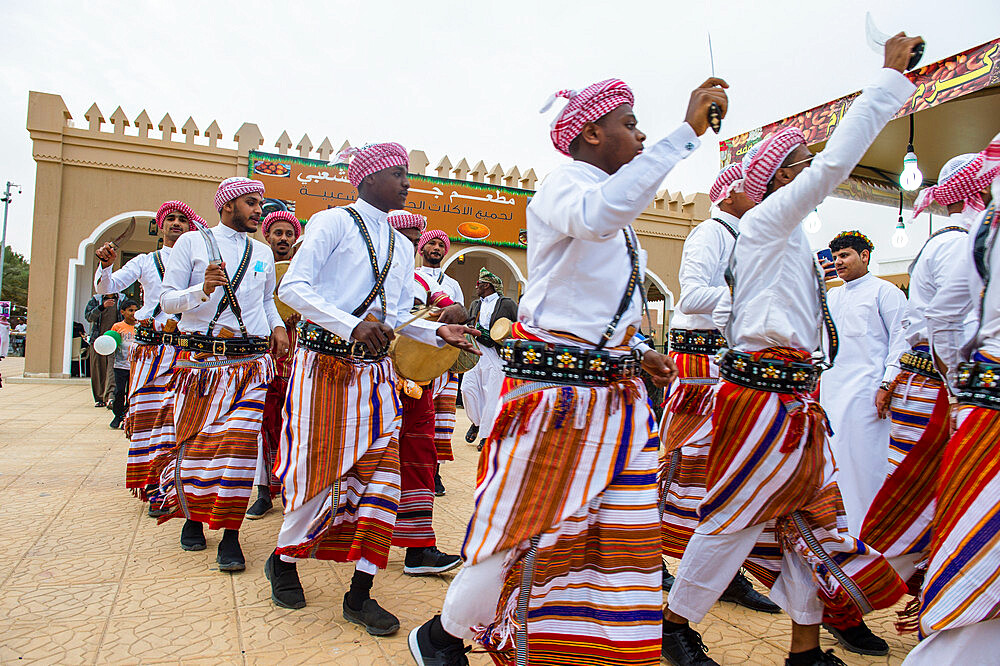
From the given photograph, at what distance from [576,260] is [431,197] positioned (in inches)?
653

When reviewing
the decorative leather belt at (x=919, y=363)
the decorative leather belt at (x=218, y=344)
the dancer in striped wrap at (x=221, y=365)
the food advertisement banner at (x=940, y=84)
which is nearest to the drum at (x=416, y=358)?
the dancer in striped wrap at (x=221, y=365)

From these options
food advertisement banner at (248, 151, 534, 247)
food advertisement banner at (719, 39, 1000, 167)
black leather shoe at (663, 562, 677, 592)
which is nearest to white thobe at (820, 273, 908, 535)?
black leather shoe at (663, 562, 677, 592)

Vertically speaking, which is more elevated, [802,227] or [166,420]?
[802,227]

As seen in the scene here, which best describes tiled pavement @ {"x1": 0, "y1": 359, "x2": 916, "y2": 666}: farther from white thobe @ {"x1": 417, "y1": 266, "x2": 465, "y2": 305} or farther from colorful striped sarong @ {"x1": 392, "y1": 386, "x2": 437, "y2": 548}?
white thobe @ {"x1": 417, "y1": 266, "x2": 465, "y2": 305}

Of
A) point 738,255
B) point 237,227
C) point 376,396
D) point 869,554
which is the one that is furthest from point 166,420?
point 869,554

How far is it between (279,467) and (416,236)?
316 centimetres

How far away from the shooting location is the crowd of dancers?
6.93 feet

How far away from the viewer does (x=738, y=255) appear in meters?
2.84

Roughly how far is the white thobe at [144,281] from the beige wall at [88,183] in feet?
36.9

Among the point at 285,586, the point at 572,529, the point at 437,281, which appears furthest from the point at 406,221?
the point at 572,529

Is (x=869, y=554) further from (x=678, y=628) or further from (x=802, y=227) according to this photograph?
(x=802, y=227)

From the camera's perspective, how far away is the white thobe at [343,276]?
3064mm

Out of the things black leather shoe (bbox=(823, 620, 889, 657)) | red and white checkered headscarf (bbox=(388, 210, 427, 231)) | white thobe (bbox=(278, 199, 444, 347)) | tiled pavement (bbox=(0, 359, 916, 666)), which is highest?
red and white checkered headscarf (bbox=(388, 210, 427, 231))

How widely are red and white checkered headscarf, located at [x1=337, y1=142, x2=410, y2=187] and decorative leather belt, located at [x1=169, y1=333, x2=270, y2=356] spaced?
1342 mm
